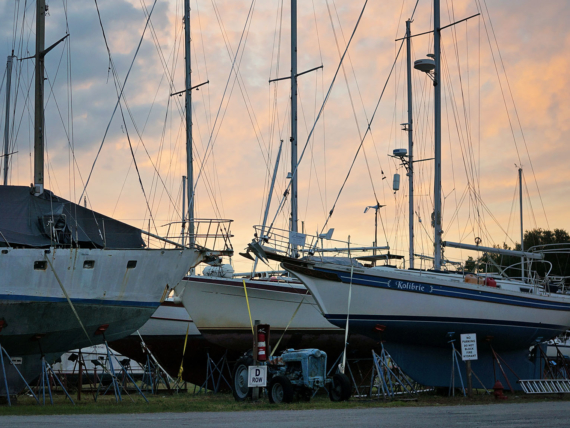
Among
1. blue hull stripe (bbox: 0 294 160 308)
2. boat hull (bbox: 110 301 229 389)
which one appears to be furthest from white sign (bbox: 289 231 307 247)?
boat hull (bbox: 110 301 229 389)

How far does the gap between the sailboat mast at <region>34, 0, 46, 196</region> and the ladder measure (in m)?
14.0

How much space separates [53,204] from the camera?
667 inches

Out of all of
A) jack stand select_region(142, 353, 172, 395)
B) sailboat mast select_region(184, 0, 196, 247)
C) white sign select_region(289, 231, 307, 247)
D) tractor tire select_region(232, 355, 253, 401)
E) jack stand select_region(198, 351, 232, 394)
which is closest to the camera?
tractor tire select_region(232, 355, 253, 401)

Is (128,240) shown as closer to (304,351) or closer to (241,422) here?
(304,351)

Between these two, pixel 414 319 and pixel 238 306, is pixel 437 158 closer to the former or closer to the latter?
pixel 414 319

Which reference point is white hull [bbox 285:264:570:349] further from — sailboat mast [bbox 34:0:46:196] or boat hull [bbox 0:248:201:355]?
sailboat mast [bbox 34:0:46:196]

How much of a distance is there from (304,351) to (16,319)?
6646 mm

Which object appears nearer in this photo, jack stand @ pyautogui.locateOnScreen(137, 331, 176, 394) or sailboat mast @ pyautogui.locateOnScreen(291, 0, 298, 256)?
jack stand @ pyautogui.locateOnScreen(137, 331, 176, 394)

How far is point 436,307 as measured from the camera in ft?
61.6

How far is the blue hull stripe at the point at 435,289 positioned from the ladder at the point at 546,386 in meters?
2.36

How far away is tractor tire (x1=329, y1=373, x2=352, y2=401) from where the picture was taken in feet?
53.2

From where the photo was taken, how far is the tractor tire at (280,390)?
1563 centimetres

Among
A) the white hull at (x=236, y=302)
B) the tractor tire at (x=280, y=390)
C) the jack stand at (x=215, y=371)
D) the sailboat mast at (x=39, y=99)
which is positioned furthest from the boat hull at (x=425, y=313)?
the sailboat mast at (x=39, y=99)

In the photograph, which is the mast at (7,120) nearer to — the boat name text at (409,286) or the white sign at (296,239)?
the white sign at (296,239)
